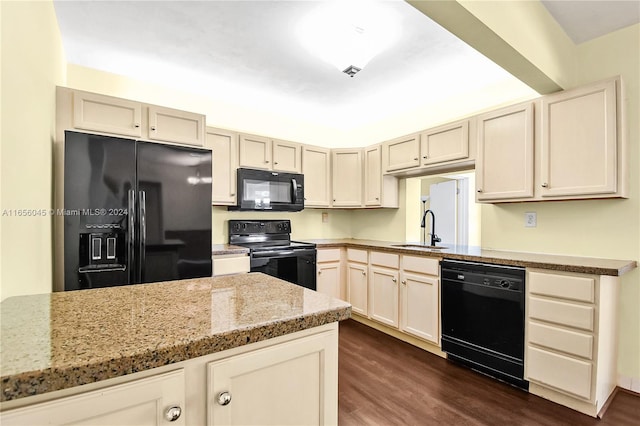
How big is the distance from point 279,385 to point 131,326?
0.41 metres

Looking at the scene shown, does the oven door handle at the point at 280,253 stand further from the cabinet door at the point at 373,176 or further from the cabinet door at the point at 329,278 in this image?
the cabinet door at the point at 373,176

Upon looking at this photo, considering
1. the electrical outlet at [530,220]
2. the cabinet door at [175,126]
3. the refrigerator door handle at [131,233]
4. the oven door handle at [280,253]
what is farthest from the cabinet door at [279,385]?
the electrical outlet at [530,220]

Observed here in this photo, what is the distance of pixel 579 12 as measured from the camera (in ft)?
6.77

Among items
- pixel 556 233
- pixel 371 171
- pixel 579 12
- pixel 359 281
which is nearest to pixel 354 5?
pixel 579 12

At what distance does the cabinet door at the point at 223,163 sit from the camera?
10.3ft

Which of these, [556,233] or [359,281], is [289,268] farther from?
[556,233]

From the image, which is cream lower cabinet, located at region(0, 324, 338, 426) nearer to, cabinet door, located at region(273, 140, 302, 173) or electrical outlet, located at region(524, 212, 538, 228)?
electrical outlet, located at region(524, 212, 538, 228)

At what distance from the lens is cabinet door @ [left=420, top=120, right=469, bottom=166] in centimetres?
279

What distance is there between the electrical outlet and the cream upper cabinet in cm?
235

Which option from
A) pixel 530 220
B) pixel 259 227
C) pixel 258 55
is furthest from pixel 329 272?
pixel 258 55

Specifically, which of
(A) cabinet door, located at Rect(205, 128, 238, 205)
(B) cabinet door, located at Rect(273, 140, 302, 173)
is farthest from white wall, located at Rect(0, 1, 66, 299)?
(B) cabinet door, located at Rect(273, 140, 302, 173)

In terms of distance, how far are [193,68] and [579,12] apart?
9.83 ft

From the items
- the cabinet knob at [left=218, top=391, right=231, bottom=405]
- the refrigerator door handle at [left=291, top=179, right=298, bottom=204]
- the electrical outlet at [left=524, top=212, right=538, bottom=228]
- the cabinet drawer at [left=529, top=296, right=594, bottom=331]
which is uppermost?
the refrigerator door handle at [left=291, top=179, right=298, bottom=204]

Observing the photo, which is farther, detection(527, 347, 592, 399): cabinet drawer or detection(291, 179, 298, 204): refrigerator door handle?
detection(291, 179, 298, 204): refrigerator door handle
